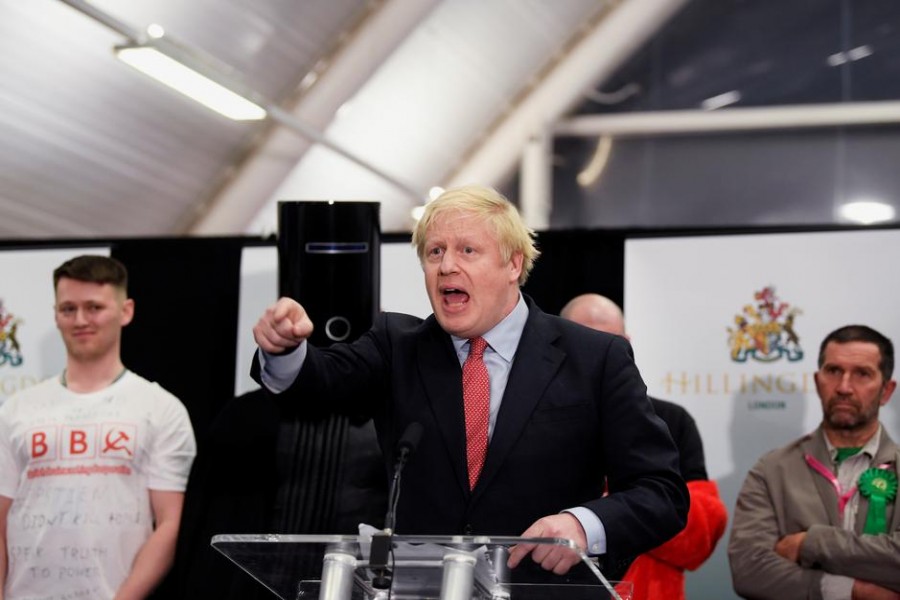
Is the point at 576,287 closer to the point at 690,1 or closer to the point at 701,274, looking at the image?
the point at 701,274

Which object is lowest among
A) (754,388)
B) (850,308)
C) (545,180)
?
(754,388)

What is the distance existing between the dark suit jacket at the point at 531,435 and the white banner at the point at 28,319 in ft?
8.69

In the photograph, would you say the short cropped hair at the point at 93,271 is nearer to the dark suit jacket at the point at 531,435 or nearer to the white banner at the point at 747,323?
the white banner at the point at 747,323

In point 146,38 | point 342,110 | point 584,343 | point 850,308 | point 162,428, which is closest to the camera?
point 584,343

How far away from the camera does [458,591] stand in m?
1.92

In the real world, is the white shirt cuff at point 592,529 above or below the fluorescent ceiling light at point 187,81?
below

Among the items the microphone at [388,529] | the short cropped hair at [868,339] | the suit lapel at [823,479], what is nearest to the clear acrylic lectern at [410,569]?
the microphone at [388,529]

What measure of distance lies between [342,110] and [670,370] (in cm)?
495

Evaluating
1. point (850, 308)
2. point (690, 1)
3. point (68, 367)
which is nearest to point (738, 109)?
point (690, 1)

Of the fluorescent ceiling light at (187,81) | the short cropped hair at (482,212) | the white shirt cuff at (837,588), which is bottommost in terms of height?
the white shirt cuff at (837,588)

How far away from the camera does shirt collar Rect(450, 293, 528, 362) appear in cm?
258

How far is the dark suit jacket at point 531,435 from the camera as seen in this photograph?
2.44 metres

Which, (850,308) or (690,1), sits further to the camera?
(690,1)

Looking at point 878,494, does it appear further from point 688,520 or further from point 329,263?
point 329,263
